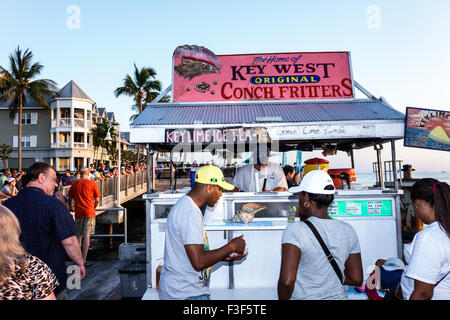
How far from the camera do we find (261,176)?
5887mm

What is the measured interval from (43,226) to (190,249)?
1867mm

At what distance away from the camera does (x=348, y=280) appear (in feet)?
7.64

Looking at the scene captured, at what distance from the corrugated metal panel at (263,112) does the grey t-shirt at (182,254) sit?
2.96 metres

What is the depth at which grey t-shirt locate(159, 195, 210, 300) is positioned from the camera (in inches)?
95.2

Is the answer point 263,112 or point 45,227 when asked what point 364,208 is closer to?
point 263,112

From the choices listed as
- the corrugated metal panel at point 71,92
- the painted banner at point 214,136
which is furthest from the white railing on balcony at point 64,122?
the painted banner at point 214,136

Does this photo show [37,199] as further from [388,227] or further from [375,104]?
[375,104]

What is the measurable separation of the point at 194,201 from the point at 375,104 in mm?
5058

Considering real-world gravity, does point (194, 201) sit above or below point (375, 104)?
below

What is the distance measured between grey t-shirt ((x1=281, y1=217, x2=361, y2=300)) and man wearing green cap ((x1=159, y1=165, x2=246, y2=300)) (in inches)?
26.2

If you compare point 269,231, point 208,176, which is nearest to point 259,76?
point 269,231

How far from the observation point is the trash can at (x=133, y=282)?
207 inches
